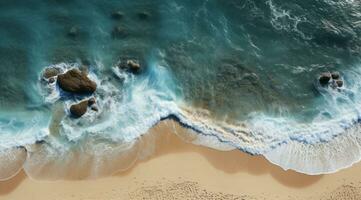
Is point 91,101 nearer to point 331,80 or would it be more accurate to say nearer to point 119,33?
point 119,33

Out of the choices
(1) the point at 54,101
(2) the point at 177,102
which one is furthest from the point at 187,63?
(1) the point at 54,101

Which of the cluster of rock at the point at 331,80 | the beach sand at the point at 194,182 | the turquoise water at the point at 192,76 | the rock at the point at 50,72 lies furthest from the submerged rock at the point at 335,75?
the rock at the point at 50,72

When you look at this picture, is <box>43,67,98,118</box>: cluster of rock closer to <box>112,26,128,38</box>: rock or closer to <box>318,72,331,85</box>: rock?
<box>112,26,128,38</box>: rock

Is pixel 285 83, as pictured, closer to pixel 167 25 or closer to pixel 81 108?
pixel 167 25

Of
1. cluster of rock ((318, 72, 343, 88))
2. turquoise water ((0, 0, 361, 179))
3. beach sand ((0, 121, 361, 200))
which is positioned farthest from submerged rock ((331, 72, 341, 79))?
beach sand ((0, 121, 361, 200))

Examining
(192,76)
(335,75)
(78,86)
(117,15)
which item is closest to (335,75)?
(335,75)
